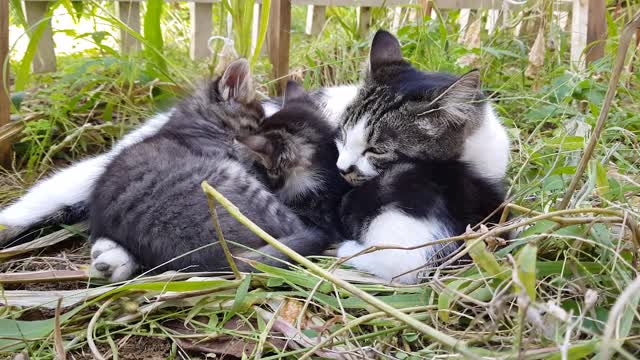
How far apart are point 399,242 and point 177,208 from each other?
69 cm

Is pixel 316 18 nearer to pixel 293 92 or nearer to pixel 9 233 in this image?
pixel 293 92

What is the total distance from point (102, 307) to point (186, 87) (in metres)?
1.52

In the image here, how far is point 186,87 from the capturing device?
9.52 feet

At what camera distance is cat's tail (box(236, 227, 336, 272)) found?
1.79 meters

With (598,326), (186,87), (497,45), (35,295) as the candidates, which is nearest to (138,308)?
(35,295)

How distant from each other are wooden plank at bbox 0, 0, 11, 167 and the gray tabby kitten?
76 cm

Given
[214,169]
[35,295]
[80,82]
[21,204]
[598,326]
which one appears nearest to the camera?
[598,326]

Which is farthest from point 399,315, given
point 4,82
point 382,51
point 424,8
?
point 424,8

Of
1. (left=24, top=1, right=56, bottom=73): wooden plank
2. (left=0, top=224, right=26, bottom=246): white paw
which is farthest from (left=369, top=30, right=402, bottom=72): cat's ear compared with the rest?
(left=24, top=1, right=56, bottom=73): wooden plank

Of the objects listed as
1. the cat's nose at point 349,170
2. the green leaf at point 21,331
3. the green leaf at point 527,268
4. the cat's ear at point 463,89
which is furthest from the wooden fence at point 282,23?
the green leaf at point 527,268

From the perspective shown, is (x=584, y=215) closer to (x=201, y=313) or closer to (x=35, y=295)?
(x=201, y=313)

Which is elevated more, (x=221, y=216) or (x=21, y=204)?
(x=221, y=216)

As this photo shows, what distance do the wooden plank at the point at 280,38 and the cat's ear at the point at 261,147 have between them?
0.74 meters

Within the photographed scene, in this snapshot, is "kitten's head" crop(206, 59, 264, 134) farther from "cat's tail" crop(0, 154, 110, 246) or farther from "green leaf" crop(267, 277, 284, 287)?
"green leaf" crop(267, 277, 284, 287)
